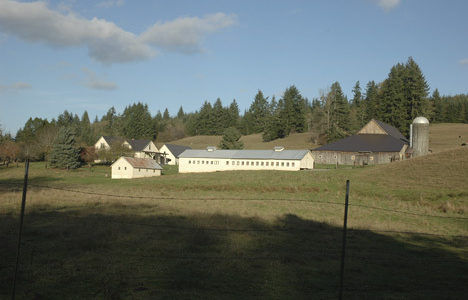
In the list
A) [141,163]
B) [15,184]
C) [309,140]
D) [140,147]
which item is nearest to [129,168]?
[141,163]

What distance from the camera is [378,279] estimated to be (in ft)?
36.6

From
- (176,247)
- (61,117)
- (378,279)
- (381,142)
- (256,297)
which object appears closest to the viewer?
(256,297)

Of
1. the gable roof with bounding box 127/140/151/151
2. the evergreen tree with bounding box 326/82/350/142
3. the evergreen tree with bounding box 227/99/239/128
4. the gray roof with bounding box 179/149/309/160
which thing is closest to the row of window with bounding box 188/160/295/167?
the gray roof with bounding box 179/149/309/160

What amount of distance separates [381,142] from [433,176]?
33.3 m

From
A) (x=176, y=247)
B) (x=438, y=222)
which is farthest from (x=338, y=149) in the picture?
(x=176, y=247)

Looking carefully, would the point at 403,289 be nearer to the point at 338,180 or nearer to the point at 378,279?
the point at 378,279

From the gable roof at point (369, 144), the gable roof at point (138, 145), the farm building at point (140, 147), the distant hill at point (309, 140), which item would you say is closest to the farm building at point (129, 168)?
the farm building at point (140, 147)

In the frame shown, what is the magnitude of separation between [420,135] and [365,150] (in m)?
10.6

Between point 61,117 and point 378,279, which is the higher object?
point 61,117

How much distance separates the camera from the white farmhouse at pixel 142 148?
99.1m

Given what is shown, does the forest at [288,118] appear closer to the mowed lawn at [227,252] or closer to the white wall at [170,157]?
the white wall at [170,157]

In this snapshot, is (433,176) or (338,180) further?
(338,180)

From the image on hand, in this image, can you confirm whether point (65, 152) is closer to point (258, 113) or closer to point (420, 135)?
point (420, 135)

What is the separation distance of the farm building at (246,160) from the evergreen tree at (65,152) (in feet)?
76.5
